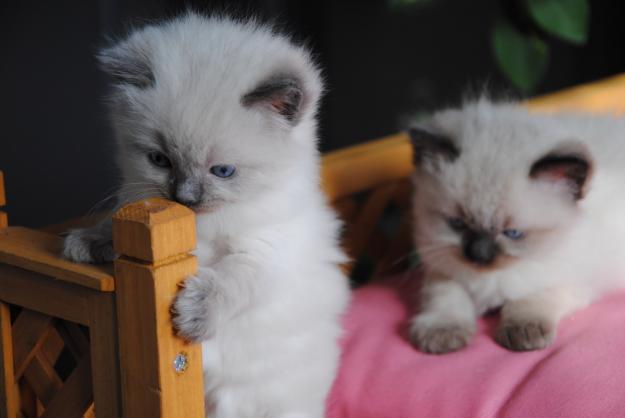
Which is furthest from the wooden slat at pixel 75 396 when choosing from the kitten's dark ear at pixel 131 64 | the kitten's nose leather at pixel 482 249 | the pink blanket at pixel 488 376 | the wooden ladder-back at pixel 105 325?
the kitten's nose leather at pixel 482 249

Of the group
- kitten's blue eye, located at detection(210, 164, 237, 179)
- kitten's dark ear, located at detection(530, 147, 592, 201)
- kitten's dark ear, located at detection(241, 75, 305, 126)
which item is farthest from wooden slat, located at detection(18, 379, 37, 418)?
kitten's dark ear, located at detection(530, 147, 592, 201)

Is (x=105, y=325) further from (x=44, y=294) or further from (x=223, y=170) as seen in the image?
(x=223, y=170)

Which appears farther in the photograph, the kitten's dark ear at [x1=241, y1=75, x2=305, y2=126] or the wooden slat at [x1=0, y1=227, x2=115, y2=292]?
the kitten's dark ear at [x1=241, y1=75, x2=305, y2=126]

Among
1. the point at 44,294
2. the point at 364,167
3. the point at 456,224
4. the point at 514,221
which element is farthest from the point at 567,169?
the point at 44,294

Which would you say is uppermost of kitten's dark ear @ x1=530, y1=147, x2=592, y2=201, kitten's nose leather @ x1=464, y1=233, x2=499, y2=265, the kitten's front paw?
kitten's dark ear @ x1=530, y1=147, x2=592, y2=201

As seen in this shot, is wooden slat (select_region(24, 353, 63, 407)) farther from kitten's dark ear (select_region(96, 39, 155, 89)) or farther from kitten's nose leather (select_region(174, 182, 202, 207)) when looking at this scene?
kitten's dark ear (select_region(96, 39, 155, 89))

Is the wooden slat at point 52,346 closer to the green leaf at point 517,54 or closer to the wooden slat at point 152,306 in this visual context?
the wooden slat at point 152,306

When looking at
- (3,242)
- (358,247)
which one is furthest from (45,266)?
(358,247)
